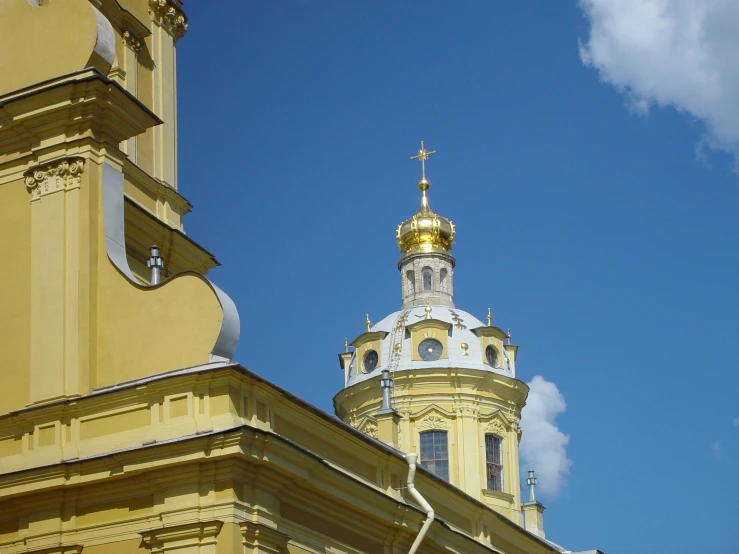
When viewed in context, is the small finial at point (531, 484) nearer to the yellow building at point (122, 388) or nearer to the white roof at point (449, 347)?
the white roof at point (449, 347)

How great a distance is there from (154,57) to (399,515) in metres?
8.04

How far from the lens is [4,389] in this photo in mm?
17094

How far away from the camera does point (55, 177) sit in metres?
17.5

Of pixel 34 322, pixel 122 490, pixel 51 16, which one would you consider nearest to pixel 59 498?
pixel 122 490

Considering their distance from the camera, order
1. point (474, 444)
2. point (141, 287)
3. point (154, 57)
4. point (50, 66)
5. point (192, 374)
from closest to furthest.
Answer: point (192, 374)
point (141, 287)
point (50, 66)
point (154, 57)
point (474, 444)

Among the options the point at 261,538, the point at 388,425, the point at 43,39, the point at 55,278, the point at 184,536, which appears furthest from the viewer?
the point at 388,425

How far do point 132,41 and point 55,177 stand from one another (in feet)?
15.9

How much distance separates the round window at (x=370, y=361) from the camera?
3550 centimetres

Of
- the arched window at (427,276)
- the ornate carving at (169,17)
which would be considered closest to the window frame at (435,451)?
the arched window at (427,276)

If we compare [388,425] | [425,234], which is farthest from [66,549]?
[425,234]

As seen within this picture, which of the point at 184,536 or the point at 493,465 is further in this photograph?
the point at 493,465

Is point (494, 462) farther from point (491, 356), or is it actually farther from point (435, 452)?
point (491, 356)

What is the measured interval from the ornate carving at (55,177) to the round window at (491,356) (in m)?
18.8

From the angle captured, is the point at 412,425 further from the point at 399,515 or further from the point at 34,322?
the point at 34,322
